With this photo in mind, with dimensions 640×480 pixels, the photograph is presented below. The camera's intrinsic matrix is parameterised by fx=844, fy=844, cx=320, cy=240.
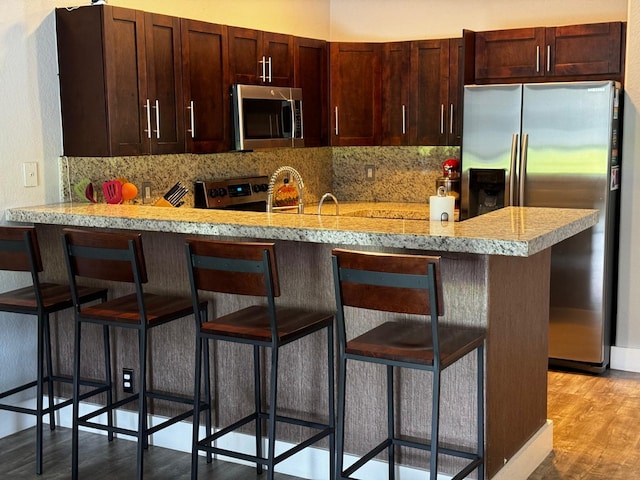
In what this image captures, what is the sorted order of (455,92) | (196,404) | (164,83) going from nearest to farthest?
1. (196,404)
2. (164,83)
3. (455,92)

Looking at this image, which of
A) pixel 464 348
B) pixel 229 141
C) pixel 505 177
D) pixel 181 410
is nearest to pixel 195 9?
pixel 229 141

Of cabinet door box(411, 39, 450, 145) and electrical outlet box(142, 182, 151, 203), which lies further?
cabinet door box(411, 39, 450, 145)

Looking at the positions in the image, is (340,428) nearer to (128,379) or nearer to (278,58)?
(128,379)

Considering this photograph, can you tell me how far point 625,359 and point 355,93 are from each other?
2.51m

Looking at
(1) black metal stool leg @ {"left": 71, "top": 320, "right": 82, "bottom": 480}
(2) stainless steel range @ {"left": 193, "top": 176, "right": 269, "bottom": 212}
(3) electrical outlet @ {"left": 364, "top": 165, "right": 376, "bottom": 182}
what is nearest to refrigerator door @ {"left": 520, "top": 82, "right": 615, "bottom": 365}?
(3) electrical outlet @ {"left": 364, "top": 165, "right": 376, "bottom": 182}

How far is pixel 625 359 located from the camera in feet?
16.8

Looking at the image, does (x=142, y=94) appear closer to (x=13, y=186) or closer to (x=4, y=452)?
(x=13, y=186)

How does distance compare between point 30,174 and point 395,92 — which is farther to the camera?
point 395,92

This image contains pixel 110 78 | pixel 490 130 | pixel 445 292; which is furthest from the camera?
pixel 490 130

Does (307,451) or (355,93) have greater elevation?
(355,93)

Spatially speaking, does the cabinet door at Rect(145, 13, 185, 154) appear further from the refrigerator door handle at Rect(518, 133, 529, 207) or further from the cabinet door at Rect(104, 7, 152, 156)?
the refrigerator door handle at Rect(518, 133, 529, 207)

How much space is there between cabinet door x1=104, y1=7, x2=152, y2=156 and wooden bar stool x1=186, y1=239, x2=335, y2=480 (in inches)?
52.5

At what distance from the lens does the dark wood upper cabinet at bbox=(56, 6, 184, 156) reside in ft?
13.5

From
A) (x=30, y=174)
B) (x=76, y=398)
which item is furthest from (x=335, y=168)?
(x=76, y=398)
